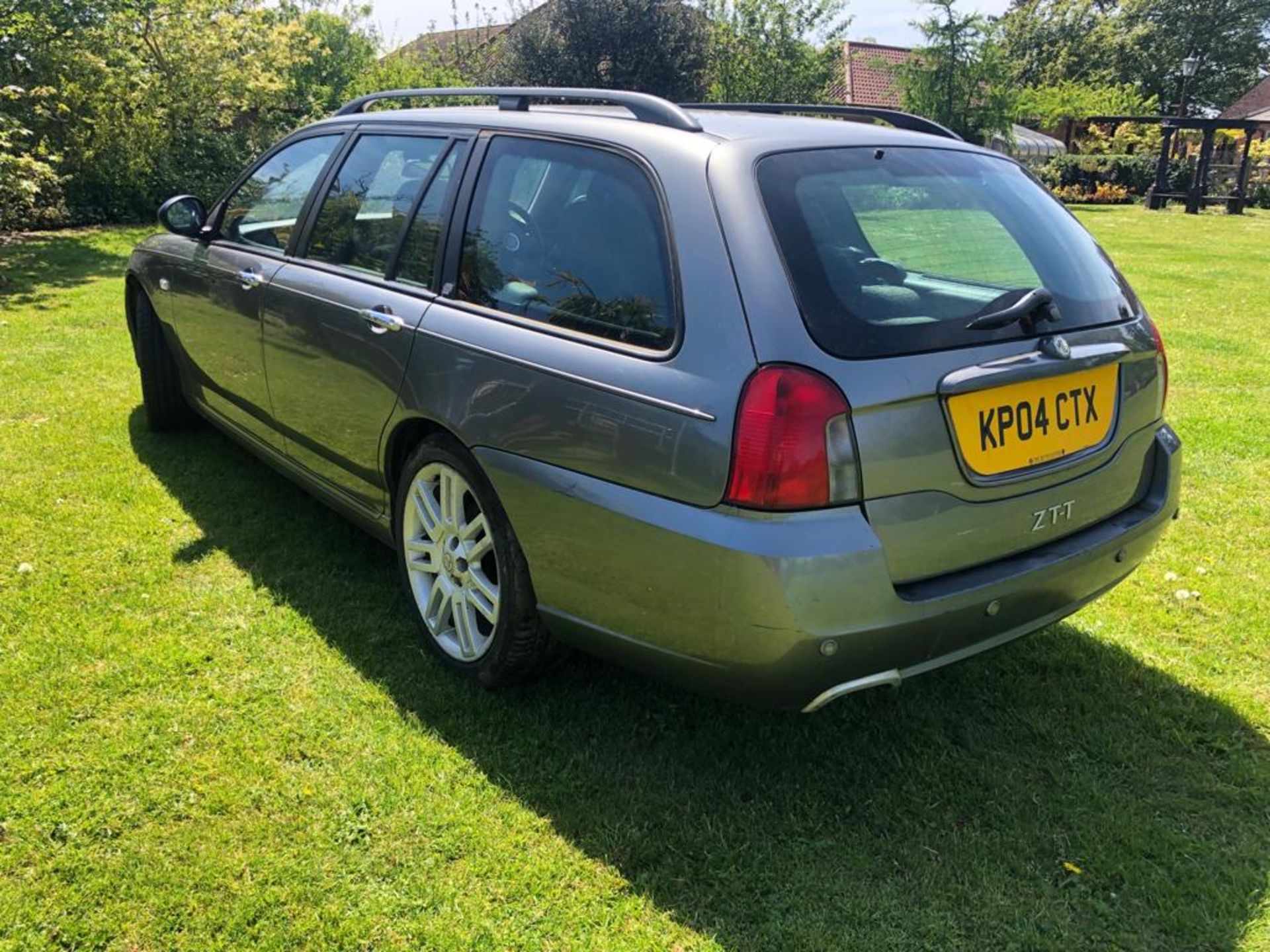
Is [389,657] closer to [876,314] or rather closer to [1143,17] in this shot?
[876,314]

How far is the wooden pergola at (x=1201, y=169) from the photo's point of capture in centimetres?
2431

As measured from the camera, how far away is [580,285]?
8.25 ft

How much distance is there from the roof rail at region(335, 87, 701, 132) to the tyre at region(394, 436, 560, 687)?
1054 millimetres

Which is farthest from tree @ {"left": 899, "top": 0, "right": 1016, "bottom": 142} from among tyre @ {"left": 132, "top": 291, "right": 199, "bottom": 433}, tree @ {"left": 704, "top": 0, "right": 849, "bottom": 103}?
tyre @ {"left": 132, "top": 291, "right": 199, "bottom": 433}

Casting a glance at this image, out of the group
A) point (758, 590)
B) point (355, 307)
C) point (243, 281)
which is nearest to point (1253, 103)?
point (243, 281)

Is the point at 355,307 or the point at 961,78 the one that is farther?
the point at 961,78

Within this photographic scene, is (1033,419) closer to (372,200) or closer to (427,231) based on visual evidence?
(427,231)

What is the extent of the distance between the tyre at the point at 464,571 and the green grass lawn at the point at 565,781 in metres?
0.14

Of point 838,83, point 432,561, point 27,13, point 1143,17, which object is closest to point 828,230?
point 432,561

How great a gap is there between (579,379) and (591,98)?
0.87m

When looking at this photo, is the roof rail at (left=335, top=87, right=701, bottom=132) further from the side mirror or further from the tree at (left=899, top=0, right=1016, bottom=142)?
the tree at (left=899, top=0, right=1016, bottom=142)

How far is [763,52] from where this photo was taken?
96.7 ft

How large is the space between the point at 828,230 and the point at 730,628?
97cm

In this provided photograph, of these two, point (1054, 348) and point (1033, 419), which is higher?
point (1054, 348)
